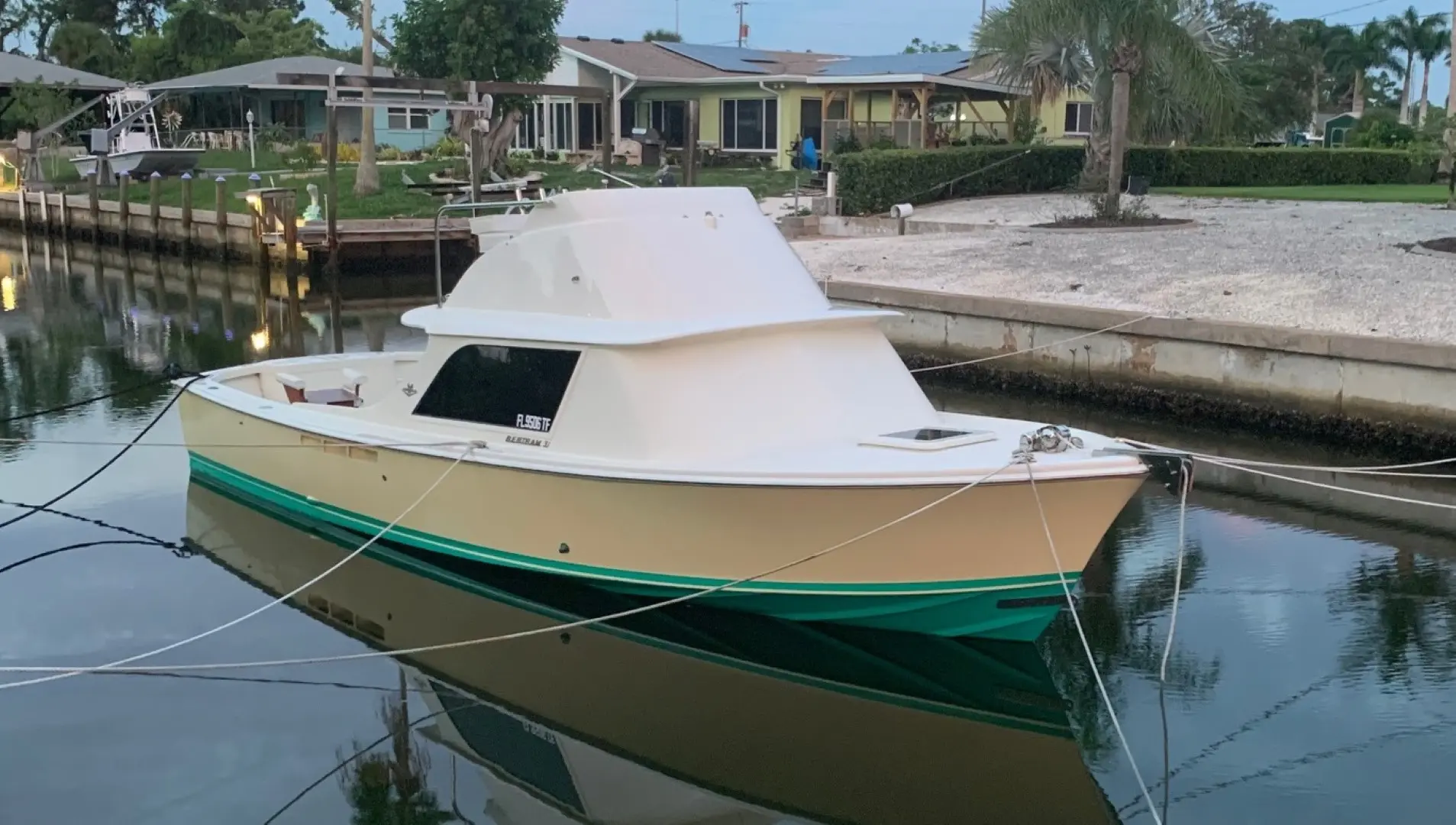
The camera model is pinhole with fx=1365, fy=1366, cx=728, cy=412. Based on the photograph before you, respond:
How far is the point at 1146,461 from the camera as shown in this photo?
742 centimetres

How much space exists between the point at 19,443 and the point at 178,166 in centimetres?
2988

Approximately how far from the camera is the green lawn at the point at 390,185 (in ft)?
98.5

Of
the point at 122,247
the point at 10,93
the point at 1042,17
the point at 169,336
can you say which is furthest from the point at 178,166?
the point at 1042,17

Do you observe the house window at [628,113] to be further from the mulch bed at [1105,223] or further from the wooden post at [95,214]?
the mulch bed at [1105,223]

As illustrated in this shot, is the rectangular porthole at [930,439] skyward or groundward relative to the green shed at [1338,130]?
groundward

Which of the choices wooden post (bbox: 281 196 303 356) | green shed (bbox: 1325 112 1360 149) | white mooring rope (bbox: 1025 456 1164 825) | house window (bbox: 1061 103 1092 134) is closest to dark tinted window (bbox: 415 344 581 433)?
white mooring rope (bbox: 1025 456 1164 825)

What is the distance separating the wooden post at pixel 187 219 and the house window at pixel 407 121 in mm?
16394

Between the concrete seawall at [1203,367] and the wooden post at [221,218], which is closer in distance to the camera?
the concrete seawall at [1203,367]

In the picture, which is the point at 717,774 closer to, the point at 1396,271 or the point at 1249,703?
the point at 1249,703

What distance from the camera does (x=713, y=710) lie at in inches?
281

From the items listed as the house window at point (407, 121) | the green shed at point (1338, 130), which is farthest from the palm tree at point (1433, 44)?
the house window at point (407, 121)

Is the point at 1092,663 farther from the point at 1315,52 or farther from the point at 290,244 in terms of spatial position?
the point at 1315,52

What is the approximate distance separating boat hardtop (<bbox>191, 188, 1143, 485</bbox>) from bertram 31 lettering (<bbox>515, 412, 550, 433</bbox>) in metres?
0.02

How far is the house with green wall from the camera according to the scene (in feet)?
118
